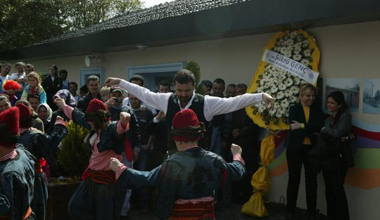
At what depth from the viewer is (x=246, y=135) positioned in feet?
20.5

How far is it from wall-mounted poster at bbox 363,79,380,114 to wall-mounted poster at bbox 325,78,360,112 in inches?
→ 4.6

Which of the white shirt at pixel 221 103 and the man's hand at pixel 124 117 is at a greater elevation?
the white shirt at pixel 221 103

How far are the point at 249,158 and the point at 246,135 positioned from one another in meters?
0.38

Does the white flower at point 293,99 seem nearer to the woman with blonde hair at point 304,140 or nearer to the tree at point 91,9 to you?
the woman with blonde hair at point 304,140

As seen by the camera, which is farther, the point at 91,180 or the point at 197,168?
the point at 91,180

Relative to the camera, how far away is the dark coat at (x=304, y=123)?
17.8 feet

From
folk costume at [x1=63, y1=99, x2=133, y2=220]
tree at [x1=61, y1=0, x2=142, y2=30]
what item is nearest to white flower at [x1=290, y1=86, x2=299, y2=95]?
folk costume at [x1=63, y1=99, x2=133, y2=220]

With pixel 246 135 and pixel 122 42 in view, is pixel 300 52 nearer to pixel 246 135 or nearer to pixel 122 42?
pixel 246 135

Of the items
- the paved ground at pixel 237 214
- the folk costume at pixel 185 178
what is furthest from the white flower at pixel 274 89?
the folk costume at pixel 185 178

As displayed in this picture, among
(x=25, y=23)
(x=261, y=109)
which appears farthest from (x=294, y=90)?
(x=25, y=23)

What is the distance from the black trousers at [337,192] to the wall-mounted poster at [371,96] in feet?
2.53

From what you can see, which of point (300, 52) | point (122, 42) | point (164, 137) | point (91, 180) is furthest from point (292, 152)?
point (122, 42)

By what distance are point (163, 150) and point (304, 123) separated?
220 centimetres

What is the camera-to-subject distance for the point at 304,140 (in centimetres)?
555
